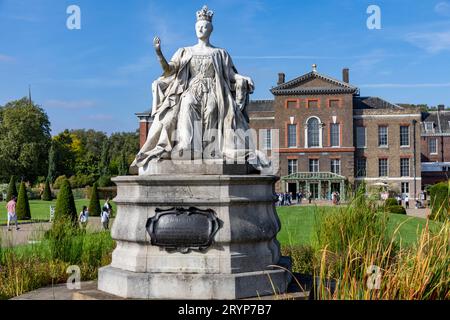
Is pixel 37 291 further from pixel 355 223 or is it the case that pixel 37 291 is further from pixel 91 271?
pixel 355 223

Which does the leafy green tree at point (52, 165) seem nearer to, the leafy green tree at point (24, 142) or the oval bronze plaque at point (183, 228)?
the leafy green tree at point (24, 142)

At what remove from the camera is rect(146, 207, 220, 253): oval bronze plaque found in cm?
555

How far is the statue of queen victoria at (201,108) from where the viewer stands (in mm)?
6207

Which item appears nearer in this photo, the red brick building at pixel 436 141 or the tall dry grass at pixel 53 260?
the tall dry grass at pixel 53 260

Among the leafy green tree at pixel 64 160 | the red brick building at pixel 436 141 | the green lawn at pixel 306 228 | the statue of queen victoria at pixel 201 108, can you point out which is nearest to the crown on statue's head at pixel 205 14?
the statue of queen victoria at pixel 201 108

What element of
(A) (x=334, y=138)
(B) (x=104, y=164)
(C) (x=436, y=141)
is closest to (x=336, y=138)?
(A) (x=334, y=138)

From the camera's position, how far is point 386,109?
5191cm

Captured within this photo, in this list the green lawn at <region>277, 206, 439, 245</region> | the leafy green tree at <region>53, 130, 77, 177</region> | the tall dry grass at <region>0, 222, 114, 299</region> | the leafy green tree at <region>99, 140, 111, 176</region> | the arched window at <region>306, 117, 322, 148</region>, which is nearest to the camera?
the tall dry grass at <region>0, 222, 114, 299</region>

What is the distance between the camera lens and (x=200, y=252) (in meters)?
5.58

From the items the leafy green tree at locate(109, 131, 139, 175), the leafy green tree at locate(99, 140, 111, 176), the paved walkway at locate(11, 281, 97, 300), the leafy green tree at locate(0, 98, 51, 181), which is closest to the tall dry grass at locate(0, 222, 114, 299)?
the paved walkway at locate(11, 281, 97, 300)

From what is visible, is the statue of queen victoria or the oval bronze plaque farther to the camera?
the statue of queen victoria

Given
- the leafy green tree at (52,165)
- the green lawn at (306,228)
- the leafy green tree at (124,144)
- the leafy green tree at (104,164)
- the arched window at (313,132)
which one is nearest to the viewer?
the green lawn at (306,228)

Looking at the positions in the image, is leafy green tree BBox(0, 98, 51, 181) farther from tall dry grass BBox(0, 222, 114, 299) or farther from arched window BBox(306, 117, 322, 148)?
tall dry grass BBox(0, 222, 114, 299)
